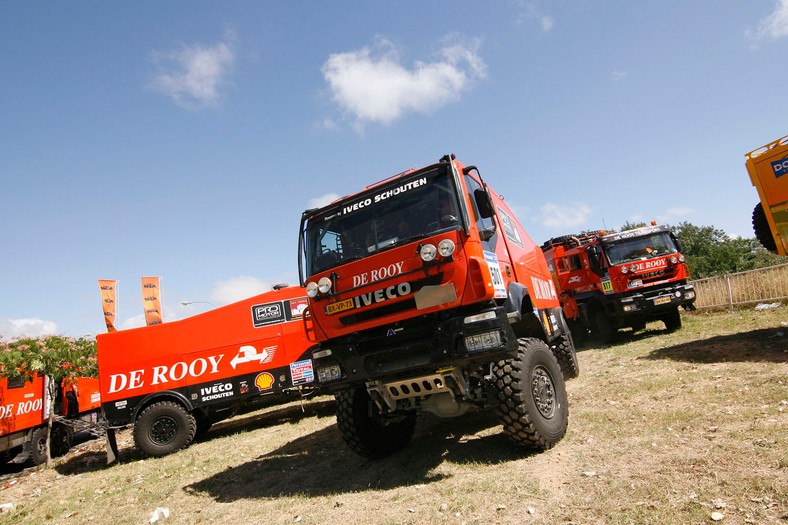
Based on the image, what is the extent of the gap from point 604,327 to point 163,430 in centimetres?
1148

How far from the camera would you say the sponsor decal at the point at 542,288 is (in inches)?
261

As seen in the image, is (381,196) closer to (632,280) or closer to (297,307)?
(297,307)

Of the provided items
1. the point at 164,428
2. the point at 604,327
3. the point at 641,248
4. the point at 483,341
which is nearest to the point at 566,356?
the point at 483,341

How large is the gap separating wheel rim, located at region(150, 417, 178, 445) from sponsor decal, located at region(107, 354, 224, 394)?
83cm

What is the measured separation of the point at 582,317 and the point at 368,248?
11.6 meters

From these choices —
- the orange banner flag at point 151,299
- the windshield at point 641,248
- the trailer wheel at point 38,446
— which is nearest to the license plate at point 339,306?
the trailer wheel at point 38,446

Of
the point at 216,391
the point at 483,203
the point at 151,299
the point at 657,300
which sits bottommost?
the point at 657,300

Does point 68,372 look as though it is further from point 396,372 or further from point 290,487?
point 396,372

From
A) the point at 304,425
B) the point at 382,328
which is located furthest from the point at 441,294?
the point at 304,425

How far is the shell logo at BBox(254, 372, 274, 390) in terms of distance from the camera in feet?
33.6

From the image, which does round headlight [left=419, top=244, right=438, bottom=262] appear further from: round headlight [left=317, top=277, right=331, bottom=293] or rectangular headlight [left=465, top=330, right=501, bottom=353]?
round headlight [left=317, top=277, right=331, bottom=293]

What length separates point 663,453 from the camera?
415 cm

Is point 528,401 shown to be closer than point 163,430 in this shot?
Yes

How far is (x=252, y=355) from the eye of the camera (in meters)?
10.4
